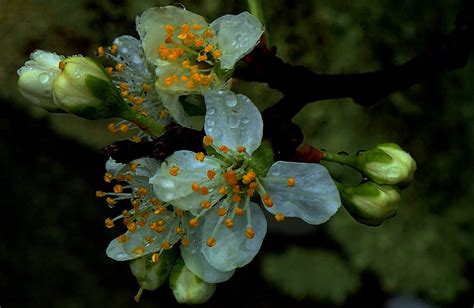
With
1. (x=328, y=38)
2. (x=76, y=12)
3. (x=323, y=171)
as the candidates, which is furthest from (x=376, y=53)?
(x=323, y=171)

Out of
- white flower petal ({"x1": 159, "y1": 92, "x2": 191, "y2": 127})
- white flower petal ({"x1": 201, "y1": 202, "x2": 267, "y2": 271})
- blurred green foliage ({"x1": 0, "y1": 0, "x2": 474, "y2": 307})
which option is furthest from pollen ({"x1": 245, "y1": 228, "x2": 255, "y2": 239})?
blurred green foliage ({"x1": 0, "y1": 0, "x2": 474, "y2": 307})

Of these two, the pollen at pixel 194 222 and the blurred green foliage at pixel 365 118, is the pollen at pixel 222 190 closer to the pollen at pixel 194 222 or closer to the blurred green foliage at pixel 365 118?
the pollen at pixel 194 222

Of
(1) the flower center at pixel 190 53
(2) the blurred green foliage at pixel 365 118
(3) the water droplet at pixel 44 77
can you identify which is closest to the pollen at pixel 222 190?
(1) the flower center at pixel 190 53

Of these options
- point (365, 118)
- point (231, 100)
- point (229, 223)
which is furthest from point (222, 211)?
point (365, 118)

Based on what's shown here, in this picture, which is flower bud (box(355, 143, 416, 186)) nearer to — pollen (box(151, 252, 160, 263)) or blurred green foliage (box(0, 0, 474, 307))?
pollen (box(151, 252, 160, 263))

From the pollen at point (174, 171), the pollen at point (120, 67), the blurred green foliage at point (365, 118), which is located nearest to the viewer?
the pollen at point (174, 171)

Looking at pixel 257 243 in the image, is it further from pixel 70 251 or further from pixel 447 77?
pixel 70 251
